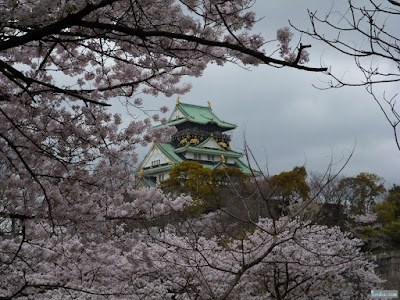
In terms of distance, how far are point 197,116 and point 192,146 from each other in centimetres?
447

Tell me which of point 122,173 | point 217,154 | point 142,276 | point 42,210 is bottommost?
point 142,276

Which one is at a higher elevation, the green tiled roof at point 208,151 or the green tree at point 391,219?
the green tiled roof at point 208,151

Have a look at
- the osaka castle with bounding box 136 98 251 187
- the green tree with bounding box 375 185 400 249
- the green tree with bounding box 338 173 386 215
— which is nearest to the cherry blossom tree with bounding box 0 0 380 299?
the green tree with bounding box 375 185 400 249

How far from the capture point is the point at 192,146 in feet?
133

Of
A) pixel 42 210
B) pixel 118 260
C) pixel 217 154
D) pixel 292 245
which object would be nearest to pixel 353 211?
pixel 217 154

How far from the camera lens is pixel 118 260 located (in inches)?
362

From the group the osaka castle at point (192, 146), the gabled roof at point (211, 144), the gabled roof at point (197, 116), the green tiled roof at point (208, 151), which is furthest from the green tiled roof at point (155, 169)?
the gabled roof at point (197, 116)

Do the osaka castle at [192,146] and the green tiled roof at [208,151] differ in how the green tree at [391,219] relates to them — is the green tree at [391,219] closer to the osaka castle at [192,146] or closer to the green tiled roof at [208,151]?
the osaka castle at [192,146]

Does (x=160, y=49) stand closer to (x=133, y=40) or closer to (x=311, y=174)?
(x=133, y=40)

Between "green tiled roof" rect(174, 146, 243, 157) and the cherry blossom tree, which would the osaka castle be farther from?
the cherry blossom tree

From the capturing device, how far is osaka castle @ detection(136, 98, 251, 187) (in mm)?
40094

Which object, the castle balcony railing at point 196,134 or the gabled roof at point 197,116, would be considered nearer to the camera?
the castle balcony railing at point 196,134

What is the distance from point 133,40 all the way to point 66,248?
441 cm

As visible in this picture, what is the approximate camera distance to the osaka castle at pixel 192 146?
4009 cm
